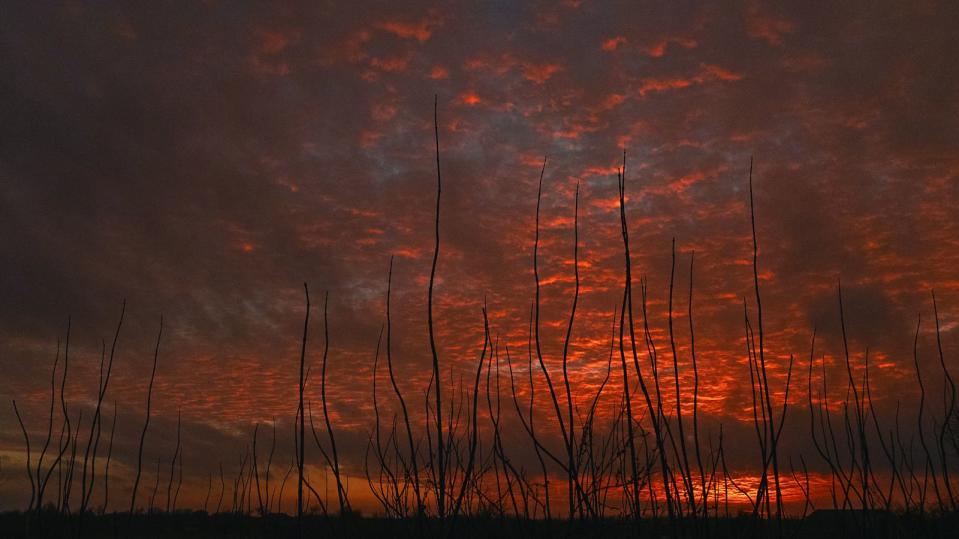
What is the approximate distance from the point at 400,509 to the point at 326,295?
5.68 ft

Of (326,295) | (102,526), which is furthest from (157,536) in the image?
(326,295)

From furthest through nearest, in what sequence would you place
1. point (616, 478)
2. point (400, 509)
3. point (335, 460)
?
1. point (616, 478)
2. point (400, 509)
3. point (335, 460)

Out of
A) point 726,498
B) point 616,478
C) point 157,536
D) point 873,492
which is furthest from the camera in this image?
point 157,536

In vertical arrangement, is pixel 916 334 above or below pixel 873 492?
above

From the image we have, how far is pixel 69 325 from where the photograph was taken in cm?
429

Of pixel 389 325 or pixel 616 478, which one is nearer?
pixel 389 325

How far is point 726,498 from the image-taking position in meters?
3.61

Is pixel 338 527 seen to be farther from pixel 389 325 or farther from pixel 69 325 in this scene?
pixel 389 325

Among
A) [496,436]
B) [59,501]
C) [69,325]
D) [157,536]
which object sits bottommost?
[157,536]

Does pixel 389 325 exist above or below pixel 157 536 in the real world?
above

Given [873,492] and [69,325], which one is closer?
[873,492]

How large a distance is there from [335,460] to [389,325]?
56 centimetres

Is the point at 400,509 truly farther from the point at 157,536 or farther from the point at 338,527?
the point at 157,536

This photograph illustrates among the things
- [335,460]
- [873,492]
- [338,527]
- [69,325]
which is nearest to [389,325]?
[335,460]
